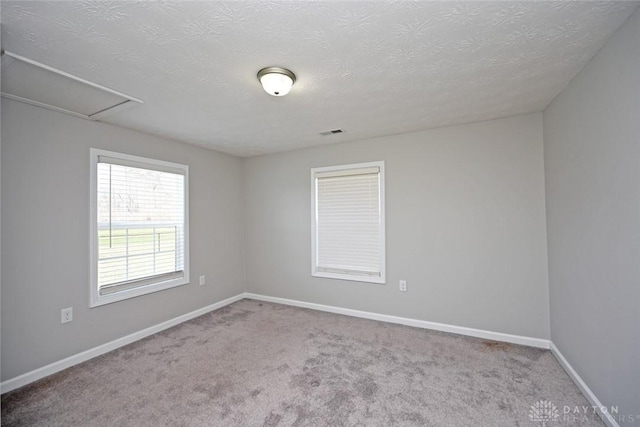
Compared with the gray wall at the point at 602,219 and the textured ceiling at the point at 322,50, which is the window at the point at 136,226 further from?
the gray wall at the point at 602,219

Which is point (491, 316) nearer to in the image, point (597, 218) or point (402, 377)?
point (402, 377)

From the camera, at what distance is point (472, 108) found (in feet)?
8.72

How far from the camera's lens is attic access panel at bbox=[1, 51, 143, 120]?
6.04 ft

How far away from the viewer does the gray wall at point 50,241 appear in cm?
Result: 225

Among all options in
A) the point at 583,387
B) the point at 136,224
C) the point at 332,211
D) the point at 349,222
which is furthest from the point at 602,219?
the point at 136,224

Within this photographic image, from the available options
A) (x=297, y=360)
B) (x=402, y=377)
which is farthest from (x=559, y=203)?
(x=297, y=360)

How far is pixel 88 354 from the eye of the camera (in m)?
2.67

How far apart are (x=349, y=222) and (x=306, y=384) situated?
2121mm

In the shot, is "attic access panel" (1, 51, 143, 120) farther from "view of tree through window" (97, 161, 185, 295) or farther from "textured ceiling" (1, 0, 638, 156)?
"view of tree through window" (97, 161, 185, 295)

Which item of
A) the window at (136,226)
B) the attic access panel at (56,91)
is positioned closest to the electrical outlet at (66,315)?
the window at (136,226)

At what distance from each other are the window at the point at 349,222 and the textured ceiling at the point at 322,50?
1172 millimetres

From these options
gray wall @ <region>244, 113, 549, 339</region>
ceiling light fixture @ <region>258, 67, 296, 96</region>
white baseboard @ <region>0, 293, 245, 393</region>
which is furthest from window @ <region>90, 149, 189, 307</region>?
ceiling light fixture @ <region>258, 67, 296, 96</region>

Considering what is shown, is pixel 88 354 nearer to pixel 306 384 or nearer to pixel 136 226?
pixel 136 226

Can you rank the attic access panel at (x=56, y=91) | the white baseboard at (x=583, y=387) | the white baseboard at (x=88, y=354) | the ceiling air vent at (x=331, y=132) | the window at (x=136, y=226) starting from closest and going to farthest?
the white baseboard at (x=583, y=387), the attic access panel at (x=56, y=91), the white baseboard at (x=88, y=354), the window at (x=136, y=226), the ceiling air vent at (x=331, y=132)
